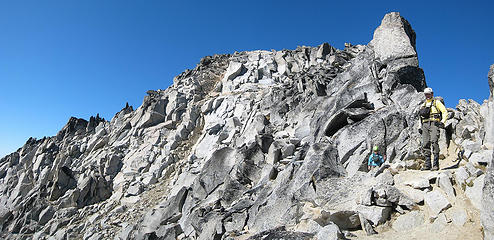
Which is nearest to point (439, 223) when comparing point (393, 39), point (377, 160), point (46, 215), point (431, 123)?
point (431, 123)

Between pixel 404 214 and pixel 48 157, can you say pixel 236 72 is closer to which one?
pixel 48 157

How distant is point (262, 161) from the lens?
756 inches

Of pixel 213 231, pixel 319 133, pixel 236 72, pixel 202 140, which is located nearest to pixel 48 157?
pixel 202 140

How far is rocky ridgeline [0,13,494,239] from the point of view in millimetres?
8578

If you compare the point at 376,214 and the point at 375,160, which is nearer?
the point at 376,214

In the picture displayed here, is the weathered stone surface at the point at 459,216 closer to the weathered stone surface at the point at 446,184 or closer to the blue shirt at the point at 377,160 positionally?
the weathered stone surface at the point at 446,184

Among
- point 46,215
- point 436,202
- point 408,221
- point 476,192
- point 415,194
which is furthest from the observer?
point 46,215

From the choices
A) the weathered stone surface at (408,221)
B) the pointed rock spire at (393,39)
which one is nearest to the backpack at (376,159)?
the weathered stone surface at (408,221)

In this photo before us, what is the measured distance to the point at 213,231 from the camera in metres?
14.1

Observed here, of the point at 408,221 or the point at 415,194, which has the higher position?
the point at 415,194

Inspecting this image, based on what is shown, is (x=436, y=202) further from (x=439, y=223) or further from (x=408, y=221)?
(x=408, y=221)

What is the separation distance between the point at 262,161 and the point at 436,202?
12270 mm

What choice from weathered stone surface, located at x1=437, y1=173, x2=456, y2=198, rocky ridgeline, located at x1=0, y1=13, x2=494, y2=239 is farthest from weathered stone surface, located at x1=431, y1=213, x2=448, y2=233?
weathered stone surface, located at x1=437, y1=173, x2=456, y2=198

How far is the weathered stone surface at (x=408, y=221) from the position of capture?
7578mm
